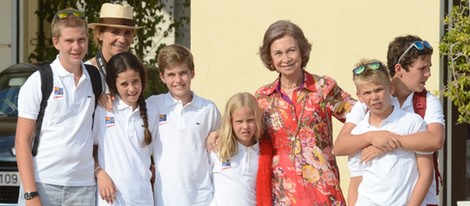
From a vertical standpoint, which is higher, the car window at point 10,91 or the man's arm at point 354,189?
the car window at point 10,91

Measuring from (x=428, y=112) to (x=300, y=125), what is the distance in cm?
72

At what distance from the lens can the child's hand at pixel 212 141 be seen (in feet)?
16.8

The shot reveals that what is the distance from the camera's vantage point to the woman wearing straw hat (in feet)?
19.1

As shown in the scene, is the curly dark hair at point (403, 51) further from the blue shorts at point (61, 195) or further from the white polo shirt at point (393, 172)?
the blue shorts at point (61, 195)

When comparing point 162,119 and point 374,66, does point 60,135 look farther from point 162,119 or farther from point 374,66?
point 374,66

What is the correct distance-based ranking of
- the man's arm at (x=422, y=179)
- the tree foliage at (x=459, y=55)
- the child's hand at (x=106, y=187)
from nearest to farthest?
the man's arm at (x=422, y=179)
the child's hand at (x=106, y=187)
the tree foliage at (x=459, y=55)

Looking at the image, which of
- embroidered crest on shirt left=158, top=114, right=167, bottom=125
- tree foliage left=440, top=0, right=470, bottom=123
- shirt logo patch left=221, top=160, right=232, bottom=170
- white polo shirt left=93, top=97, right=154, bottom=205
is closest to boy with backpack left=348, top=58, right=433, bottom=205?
shirt logo patch left=221, top=160, right=232, bottom=170

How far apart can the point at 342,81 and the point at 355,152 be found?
2.88m

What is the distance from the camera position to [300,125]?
16.3 ft

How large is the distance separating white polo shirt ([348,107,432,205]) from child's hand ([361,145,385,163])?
0.08 ft

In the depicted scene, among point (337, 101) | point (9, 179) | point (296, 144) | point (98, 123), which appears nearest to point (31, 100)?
point (98, 123)

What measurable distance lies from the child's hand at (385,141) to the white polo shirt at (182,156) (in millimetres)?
1066

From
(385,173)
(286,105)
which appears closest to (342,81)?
(286,105)

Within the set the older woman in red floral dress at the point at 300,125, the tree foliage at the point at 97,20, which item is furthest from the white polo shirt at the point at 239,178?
the tree foliage at the point at 97,20
